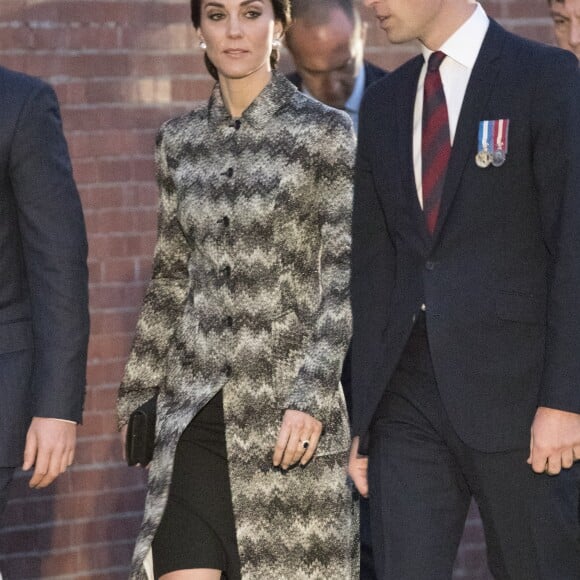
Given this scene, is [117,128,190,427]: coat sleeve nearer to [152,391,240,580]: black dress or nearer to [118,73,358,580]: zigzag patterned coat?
[118,73,358,580]: zigzag patterned coat

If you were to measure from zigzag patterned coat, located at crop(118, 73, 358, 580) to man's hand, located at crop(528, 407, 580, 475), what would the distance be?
78 centimetres

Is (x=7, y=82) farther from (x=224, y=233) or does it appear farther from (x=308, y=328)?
(x=308, y=328)

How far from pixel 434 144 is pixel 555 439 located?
0.77 m

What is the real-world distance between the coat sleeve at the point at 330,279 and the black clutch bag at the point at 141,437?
1.52 feet

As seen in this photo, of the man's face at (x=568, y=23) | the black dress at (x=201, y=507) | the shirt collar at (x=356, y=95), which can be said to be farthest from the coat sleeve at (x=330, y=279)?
the shirt collar at (x=356, y=95)

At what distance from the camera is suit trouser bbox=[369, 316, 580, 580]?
402 centimetres

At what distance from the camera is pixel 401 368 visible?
414 cm

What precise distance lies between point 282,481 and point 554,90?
1.37 m

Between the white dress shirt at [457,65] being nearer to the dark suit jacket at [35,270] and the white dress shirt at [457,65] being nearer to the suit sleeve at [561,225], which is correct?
the suit sleeve at [561,225]

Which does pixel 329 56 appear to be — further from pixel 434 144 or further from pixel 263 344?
pixel 434 144

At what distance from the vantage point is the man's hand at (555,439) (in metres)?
3.88

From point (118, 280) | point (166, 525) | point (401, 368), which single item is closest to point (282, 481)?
point (166, 525)

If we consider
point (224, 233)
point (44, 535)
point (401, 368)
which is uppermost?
point (224, 233)

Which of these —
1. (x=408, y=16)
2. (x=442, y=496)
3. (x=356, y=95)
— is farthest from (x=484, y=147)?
(x=356, y=95)
